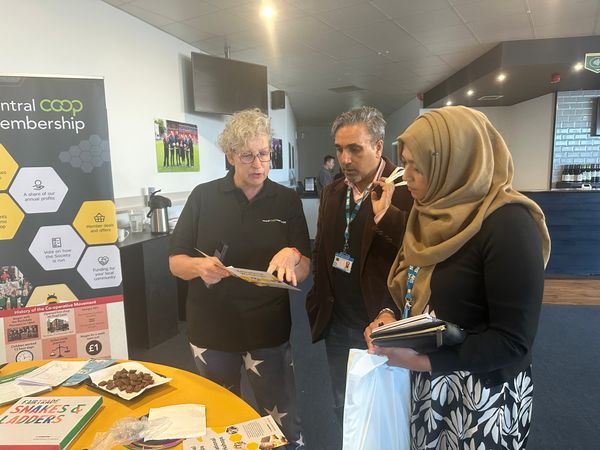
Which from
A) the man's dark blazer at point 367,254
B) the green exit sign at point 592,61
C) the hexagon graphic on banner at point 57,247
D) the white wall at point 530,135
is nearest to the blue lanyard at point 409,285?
the man's dark blazer at point 367,254

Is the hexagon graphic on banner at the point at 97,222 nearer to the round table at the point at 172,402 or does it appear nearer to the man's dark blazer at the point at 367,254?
the round table at the point at 172,402

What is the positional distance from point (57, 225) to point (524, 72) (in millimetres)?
5724

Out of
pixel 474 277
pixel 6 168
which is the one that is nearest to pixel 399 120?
pixel 6 168

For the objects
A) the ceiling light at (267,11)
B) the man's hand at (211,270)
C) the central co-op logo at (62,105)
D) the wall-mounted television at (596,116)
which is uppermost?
the ceiling light at (267,11)

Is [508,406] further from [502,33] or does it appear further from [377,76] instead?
[377,76]

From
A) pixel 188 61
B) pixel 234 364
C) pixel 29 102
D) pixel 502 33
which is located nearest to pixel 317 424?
pixel 234 364

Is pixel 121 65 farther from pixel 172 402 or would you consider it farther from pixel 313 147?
pixel 313 147

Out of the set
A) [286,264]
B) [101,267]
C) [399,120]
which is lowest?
[101,267]

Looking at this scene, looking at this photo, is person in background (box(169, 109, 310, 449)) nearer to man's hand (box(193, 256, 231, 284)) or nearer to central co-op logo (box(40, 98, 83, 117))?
man's hand (box(193, 256, 231, 284))

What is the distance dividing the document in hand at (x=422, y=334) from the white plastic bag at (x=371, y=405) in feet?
0.45

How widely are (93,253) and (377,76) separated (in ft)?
18.8

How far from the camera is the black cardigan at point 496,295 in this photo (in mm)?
920

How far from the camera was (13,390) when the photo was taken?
125 centimetres

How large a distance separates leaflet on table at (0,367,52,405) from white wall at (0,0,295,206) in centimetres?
203
